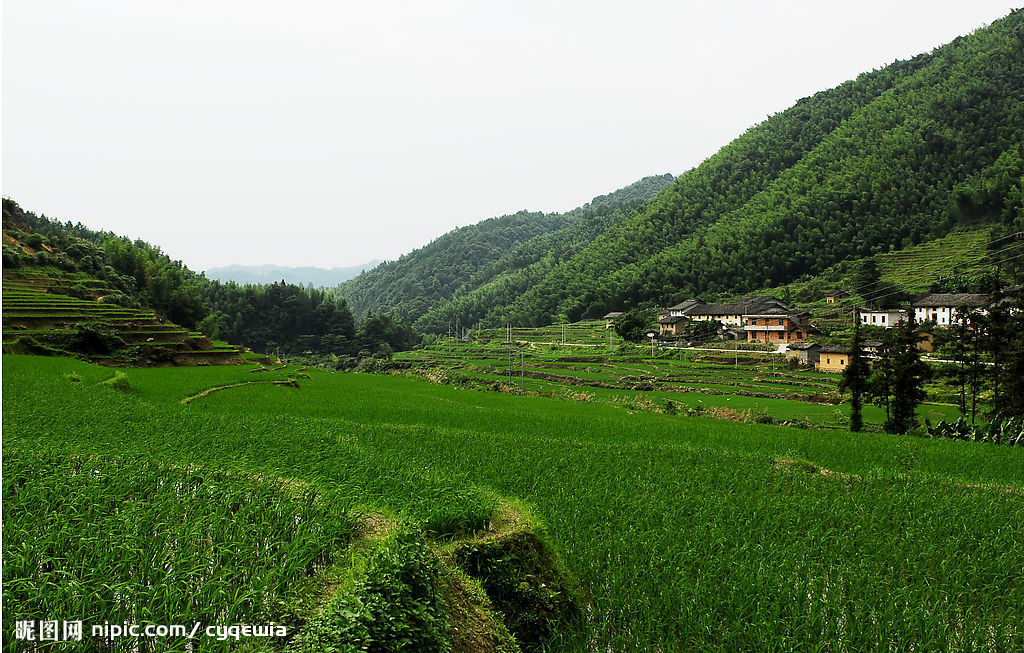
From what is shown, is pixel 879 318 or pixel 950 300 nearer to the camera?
pixel 950 300

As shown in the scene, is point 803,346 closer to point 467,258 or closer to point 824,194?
point 824,194

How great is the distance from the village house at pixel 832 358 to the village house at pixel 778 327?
837 cm

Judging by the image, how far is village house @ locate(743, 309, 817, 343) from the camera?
4581 centimetres

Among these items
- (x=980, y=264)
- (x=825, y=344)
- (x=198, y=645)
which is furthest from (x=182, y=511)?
(x=980, y=264)

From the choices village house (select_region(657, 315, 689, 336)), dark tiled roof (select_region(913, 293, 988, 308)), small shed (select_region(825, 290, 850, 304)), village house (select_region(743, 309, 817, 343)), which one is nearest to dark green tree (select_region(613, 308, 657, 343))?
village house (select_region(657, 315, 689, 336))

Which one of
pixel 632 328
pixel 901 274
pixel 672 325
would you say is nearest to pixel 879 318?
pixel 901 274

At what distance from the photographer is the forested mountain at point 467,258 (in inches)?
5212

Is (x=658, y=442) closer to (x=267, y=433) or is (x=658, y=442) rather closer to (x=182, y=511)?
(x=267, y=433)

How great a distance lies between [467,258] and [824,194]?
93.3m

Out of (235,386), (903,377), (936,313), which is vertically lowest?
(903,377)

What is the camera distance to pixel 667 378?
35.5 m

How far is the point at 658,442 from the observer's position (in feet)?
41.1

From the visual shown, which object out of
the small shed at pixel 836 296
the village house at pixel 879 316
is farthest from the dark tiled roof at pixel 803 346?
the small shed at pixel 836 296

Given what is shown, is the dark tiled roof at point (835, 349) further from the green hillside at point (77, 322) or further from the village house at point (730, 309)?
the green hillside at point (77, 322)
